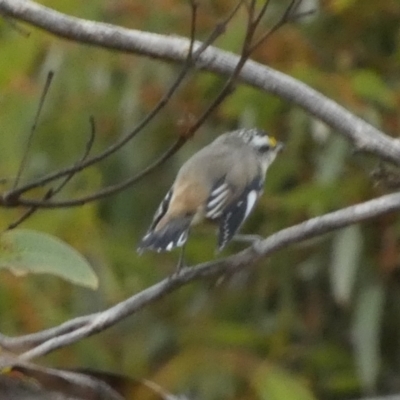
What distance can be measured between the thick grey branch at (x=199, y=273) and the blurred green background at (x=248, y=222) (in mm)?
817

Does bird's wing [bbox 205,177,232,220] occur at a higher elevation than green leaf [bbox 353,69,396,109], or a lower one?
lower

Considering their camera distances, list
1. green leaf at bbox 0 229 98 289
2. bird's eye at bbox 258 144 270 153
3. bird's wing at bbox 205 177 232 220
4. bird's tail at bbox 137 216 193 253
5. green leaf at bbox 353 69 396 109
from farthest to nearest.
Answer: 1. green leaf at bbox 353 69 396 109
2. bird's eye at bbox 258 144 270 153
3. bird's wing at bbox 205 177 232 220
4. bird's tail at bbox 137 216 193 253
5. green leaf at bbox 0 229 98 289

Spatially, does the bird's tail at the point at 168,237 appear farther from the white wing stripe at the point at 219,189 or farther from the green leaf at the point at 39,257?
the green leaf at the point at 39,257

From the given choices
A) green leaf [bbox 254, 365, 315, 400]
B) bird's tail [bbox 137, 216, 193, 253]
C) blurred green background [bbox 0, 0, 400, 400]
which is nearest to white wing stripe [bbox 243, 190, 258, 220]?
bird's tail [bbox 137, 216, 193, 253]

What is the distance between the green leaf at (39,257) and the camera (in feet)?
3.28

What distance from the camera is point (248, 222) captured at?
2285 millimetres

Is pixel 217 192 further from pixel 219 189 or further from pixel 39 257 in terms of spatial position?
pixel 39 257

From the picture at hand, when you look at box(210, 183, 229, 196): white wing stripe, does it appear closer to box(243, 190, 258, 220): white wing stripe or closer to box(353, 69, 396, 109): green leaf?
box(243, 190, 258, 220): white wing stripe

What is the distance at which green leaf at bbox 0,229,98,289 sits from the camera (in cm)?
100

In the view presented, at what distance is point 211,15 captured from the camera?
212 centimetres

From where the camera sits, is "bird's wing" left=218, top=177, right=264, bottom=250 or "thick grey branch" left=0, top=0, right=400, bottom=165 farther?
"bird's wing" left=218, top=177, right=264, bottom=250

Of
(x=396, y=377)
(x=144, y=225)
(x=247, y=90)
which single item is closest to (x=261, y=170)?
(x=247, y=90)

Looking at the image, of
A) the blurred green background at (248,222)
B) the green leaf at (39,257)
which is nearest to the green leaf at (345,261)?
the blurred green background at (248,222)

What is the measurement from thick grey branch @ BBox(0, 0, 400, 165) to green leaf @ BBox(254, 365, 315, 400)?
0.85m
